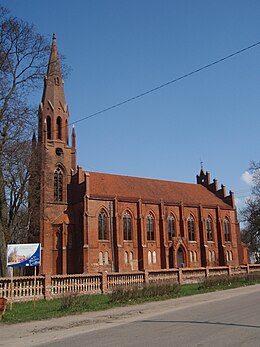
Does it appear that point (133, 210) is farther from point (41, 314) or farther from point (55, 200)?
point (41, 314)

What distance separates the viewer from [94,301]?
63.5ft

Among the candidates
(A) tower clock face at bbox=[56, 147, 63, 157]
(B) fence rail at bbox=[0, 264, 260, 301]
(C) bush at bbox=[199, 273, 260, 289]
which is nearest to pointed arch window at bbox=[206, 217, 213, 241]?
(B) fence rail at bbox=[0, 264, 260, 301]

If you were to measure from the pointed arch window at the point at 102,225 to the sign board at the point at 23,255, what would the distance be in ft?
81.3

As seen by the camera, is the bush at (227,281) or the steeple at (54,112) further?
the steeple at (54,112)

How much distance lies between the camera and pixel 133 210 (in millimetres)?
47344

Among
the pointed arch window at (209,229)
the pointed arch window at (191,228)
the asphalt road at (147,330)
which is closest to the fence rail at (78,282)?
the asphalt road at (147,330)

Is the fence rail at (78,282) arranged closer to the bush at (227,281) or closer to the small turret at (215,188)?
the bush at (227,281)

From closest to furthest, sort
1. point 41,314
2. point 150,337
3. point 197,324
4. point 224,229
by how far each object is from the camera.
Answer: point 150,337 < point 197,324 < point 41,314 < point 224,229

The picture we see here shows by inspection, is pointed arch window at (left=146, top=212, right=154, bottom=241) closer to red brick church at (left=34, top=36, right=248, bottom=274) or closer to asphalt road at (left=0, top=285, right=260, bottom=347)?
red brick church at (left=34, top=36, right=248, bottom=274)

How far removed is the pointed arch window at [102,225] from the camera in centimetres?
4388

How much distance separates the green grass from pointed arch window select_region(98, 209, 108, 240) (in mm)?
19617

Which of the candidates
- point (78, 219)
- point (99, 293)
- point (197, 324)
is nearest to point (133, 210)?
point (78, 219)

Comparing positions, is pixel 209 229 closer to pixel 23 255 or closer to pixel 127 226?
pixel 127 226

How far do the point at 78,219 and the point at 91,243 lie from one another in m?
3.41
